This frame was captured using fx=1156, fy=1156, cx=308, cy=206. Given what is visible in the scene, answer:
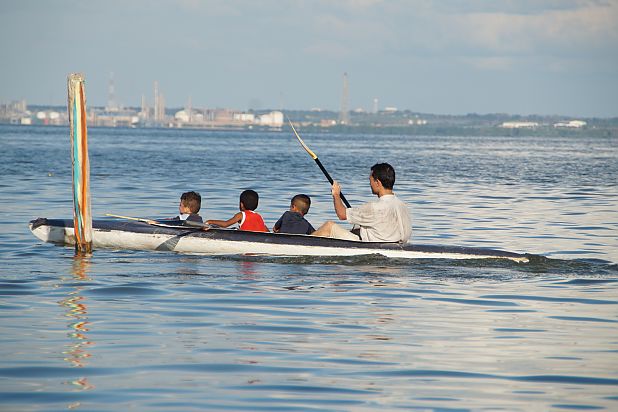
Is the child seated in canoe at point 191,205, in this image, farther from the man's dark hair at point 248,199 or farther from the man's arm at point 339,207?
the man's arm at point 339,207

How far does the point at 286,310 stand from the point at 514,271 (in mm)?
4140

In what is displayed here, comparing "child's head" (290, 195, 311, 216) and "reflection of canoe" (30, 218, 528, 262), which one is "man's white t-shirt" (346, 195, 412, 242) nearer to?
"reflection of canoe" (30, 218, 528, 262)

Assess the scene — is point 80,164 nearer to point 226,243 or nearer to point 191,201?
point 191,201

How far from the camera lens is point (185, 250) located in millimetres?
15742

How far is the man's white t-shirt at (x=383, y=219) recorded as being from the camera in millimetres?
14312

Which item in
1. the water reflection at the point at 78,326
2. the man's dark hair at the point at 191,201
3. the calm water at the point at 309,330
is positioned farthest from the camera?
the man's dark hair at the point at 191,201

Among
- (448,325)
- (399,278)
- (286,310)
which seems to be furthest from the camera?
(399,278)

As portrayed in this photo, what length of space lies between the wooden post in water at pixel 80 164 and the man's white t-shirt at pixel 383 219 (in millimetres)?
3817

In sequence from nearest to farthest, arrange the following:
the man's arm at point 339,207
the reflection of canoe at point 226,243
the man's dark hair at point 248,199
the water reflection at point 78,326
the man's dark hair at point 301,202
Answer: the water reflection at point 78,326 < the man's arm at point 339,207 < the reflection of canoe at point 226,243 < the man's dark hair at point 301,202 < the man's dark hair at point 248,199

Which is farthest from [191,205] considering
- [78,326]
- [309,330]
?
[309,330]

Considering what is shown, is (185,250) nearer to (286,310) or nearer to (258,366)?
(286,310)

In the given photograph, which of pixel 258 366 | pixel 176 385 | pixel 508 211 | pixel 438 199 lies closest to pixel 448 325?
pixel 258 366

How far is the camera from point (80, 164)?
15766mm

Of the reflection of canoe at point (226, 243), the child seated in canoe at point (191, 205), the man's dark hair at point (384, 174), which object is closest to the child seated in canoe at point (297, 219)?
the reflection of canoe at point (226, 243)
